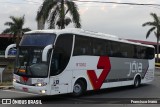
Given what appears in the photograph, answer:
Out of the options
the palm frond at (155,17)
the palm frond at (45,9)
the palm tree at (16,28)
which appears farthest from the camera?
the palm frond at (155,17)

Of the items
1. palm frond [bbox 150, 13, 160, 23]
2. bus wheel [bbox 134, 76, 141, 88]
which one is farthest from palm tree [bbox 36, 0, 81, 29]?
palm frond [bbox 150, 13, 160, 23]

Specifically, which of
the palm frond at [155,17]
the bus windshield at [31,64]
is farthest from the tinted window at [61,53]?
the palm frond at [155,17]

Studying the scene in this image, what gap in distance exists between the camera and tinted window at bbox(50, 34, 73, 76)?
15500mm

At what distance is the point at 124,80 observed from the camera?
21594 mm

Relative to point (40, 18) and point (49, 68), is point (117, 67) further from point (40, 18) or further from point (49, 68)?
point (40, 18)

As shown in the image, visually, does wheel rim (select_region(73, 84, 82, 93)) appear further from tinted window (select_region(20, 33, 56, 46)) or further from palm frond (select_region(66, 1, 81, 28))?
palm frond (select_region(66, 1, 81, 28))

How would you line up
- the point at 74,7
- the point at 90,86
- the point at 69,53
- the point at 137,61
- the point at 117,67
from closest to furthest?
the point at 69,53 → the point at 90,86 → the point at 117,67 → the point at 137,61 → the point at 74,7

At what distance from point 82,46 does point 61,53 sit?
175 cm

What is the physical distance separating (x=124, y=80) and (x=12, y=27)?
38768 mm

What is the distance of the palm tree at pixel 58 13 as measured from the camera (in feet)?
108

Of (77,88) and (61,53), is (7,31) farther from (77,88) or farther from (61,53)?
(61,53)

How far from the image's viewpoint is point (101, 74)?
19.0 meters

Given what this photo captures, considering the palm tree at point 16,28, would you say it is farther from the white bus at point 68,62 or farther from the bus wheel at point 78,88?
the bus wheel at point 78,88

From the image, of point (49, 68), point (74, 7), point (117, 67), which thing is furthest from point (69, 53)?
point (74, 7)
